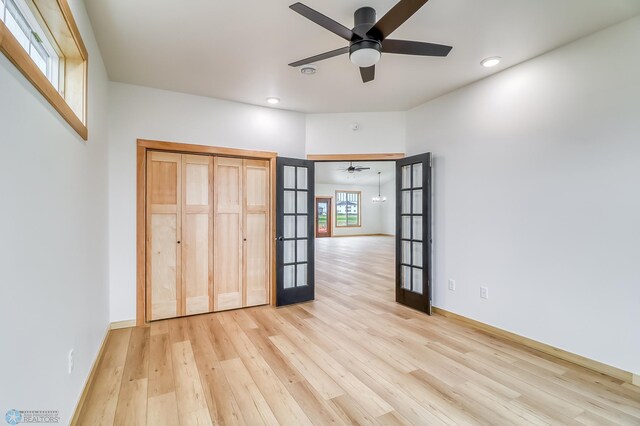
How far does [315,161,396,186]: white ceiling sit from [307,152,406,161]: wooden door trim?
6737mm

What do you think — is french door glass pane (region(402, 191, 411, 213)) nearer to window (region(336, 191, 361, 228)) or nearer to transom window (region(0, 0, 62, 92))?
transom window (region(0, 0, 62, 92))

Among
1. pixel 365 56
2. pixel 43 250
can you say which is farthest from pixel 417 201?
pixel 43 250

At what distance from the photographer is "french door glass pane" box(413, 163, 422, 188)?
4.05m

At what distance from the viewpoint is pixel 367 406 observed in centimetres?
203

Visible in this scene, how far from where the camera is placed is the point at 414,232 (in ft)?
13.6

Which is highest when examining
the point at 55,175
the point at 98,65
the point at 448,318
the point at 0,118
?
the point at 98,65

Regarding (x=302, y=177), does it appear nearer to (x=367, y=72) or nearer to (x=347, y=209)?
(x=367, y=72)

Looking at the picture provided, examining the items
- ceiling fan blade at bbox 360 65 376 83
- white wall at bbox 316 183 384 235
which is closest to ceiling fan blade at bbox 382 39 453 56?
ceiling fan blade at bbox 360 65 376 83

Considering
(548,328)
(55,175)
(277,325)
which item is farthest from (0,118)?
(548,328)

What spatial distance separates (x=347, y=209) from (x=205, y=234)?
11.5 metres

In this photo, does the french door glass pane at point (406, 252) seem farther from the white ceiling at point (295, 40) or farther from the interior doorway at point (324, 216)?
the interior doorway at point (324, 216)

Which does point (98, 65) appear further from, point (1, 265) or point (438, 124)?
point (438, 124)

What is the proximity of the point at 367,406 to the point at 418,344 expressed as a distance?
1169mm

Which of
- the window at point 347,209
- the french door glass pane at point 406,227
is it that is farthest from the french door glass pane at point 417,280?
the window at point 347,209
